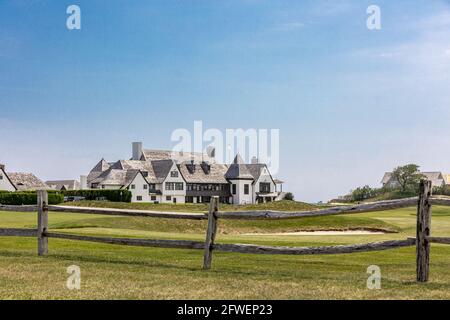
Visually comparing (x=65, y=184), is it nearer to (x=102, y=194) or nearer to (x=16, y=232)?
(x=102, y=194)

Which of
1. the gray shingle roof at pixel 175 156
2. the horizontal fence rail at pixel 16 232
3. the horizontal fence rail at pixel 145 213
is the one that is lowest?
the horizontal fence rail at pixel 16 232

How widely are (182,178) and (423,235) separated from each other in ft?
265

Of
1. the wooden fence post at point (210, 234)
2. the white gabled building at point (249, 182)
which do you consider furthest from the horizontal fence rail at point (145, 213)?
the white gabled building at point (249, 182)

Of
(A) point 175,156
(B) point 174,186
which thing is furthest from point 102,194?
(A) point 175,156

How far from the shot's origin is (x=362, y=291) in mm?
10805

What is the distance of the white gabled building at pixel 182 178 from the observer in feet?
290

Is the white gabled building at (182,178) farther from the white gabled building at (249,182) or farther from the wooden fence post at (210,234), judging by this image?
the wooden fence post at (210,234)

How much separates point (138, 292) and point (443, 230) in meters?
26.7

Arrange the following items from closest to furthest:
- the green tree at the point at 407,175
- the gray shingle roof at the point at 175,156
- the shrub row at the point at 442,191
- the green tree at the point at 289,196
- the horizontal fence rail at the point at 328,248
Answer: the horizontal fence rail at the point at 328,248
the shrub row at the point at 442,191
the green tree at the point at 407,175
the green tree at the point at 289,196
the gray shingle roof at the point at 175,156

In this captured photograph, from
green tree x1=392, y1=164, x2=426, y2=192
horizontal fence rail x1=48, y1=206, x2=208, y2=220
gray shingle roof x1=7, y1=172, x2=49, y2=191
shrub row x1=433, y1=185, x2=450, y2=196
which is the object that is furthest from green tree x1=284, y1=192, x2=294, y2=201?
horizontal fence rail x1=48, y1=206, x2=208, y2=220

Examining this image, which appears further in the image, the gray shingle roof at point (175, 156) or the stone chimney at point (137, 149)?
the gray shingle roof at point (175, 156)

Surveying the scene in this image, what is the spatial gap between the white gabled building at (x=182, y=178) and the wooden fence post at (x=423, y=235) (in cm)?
7705

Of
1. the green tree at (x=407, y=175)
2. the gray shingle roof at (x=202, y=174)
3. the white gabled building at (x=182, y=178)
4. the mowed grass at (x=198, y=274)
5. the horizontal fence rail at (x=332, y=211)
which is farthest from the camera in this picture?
the gray shingle roof at (x=202, y=174)

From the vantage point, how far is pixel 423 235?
12.1 meters
